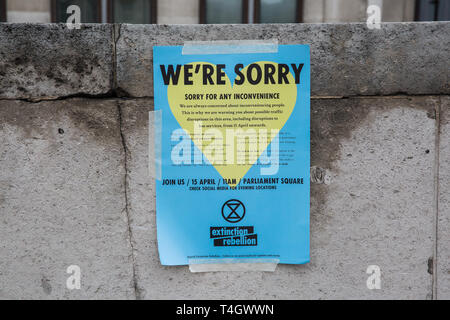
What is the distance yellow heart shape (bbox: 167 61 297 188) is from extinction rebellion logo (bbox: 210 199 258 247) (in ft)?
1.17

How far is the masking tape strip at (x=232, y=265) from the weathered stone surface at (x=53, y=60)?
117cm

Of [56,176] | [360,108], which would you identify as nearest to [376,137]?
[360,108]

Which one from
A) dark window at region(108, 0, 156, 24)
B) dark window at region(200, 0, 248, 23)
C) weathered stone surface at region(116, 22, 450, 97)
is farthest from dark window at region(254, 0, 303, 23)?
weathered stone surface at region(116, 22, 450, 97)

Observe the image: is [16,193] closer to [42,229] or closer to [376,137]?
[42,229]

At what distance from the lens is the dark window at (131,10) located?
5043mm

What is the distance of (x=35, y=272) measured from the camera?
211 centimetres

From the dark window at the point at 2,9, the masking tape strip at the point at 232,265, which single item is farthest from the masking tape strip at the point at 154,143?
the dark window at the point at 2,9

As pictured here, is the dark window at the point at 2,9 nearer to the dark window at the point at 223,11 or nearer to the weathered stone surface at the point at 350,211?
the dark window at the point at 223,11

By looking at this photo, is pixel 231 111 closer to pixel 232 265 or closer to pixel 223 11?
pixel 232 265

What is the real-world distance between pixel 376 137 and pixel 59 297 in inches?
83.9

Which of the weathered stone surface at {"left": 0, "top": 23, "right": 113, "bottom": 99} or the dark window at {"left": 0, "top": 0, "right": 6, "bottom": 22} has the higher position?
the dark window at {"left": 0, "top": 0, "right": 6, "bottom": 22}

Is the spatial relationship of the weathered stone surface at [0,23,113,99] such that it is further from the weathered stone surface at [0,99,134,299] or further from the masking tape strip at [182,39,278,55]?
the masking tape strip at [182,39,278,55]

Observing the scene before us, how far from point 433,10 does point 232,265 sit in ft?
15.3

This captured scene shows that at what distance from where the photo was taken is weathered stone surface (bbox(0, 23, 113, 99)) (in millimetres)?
1970
